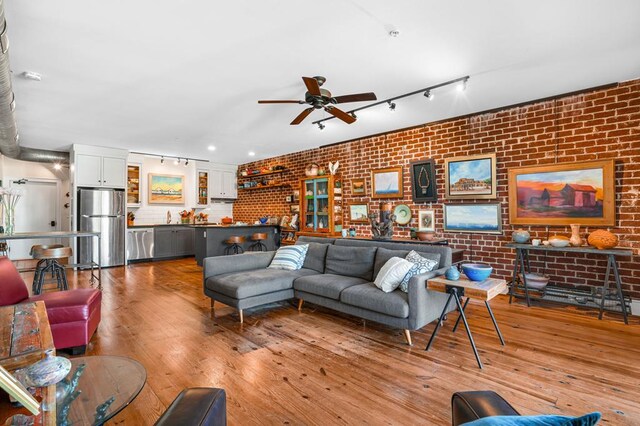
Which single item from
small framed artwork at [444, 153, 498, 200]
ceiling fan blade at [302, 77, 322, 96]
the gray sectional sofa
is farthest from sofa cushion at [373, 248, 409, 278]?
small framed artwork at [444, 153, 498, 200]

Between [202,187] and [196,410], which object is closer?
[196,410]

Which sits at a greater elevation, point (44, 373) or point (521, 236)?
point (521, 236)

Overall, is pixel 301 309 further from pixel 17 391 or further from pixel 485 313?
pixel 17 391

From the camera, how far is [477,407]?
1021 millimetres

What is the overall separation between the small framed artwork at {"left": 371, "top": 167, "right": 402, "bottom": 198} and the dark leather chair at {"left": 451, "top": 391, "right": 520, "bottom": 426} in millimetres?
4727

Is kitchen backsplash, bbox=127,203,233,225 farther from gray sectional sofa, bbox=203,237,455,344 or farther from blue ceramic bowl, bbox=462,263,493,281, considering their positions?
blue ceramic bowl, bbox=462,263,493,281

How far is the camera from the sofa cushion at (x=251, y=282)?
3.46 meters

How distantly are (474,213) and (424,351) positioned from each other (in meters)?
2.78

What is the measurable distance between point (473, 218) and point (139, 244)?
23.9 feet

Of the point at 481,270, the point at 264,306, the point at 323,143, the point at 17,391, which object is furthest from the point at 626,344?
the point at 323,143

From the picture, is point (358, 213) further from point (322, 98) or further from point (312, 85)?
point (312, 85)

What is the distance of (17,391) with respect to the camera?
0.66 m

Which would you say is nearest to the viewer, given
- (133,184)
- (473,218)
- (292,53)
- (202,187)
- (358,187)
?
(292,53)

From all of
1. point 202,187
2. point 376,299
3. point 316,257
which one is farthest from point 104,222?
point 376,299
